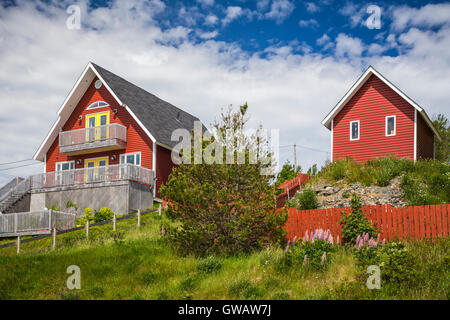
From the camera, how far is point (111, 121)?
30609 millimetres

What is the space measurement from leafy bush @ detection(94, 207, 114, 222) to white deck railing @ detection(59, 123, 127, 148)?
5.83 meters

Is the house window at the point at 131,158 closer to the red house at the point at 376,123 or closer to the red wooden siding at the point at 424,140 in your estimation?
the red house at the point at 376,123

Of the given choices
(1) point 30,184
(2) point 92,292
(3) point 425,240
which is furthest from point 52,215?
(3) point 425,240

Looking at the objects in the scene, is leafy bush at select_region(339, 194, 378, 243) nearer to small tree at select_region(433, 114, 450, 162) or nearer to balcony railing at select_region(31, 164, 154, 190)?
balcony railing at select_region(31, 164, 154, 190)

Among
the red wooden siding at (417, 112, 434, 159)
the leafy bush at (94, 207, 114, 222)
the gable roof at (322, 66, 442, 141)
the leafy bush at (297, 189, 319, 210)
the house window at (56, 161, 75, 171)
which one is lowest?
the leafy bush at (94, 207, 114, 222)

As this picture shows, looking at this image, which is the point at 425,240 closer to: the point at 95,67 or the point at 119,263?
the point at 119,263

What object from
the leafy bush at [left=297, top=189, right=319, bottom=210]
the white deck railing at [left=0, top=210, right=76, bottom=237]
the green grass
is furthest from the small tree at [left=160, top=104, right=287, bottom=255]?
the white deck railing at [left=0, top=210, right=76, bottom=237]

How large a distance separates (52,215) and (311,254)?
580 inches

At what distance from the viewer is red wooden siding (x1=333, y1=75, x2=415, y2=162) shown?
25.1 meters

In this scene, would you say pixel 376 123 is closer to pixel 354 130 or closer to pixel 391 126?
pixel 391 126

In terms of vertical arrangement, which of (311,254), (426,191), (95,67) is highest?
(95,67)

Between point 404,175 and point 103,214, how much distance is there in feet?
50.7

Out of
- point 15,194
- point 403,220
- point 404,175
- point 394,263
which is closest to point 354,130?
point 404,175
